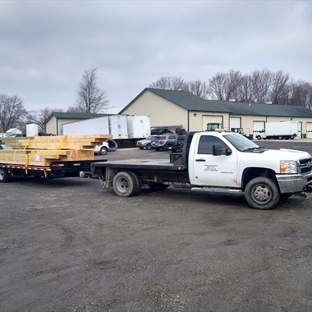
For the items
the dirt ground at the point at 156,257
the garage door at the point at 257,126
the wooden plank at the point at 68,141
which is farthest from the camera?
the garage door at the point at 257,126

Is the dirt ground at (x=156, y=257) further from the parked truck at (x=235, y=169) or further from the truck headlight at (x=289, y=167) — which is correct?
the truck headlight at (x=289, y=167)

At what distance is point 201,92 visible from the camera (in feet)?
327

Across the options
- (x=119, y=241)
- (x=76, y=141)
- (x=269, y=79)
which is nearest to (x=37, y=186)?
(x=76, y=141)

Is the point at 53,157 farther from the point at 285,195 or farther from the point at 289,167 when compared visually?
the point at 289,167

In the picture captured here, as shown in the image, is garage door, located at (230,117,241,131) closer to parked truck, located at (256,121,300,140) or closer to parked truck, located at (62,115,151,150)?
parked truck, located at (256,121,300,140)

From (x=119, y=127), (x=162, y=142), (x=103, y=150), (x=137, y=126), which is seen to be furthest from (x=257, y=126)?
(x=103, y=150)

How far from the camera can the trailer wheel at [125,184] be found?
35.1ft

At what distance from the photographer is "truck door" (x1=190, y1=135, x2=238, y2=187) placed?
893cm

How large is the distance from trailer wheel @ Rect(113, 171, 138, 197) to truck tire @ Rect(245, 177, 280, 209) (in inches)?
139

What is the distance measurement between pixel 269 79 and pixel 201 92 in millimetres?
19311

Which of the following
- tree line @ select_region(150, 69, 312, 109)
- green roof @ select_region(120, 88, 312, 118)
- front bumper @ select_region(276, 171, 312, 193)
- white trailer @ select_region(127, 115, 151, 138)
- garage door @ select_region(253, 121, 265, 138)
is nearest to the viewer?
front bumper @ select_region(276, 171, 312, 193)

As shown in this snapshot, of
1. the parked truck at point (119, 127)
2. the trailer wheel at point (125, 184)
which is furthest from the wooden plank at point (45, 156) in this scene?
the parked truck at point (119, 127)

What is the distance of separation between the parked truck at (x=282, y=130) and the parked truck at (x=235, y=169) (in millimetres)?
48404

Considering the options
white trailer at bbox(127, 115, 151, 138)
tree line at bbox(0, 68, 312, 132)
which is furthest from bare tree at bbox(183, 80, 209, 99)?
white trailer at bbox(127, 115, 151, 138)
